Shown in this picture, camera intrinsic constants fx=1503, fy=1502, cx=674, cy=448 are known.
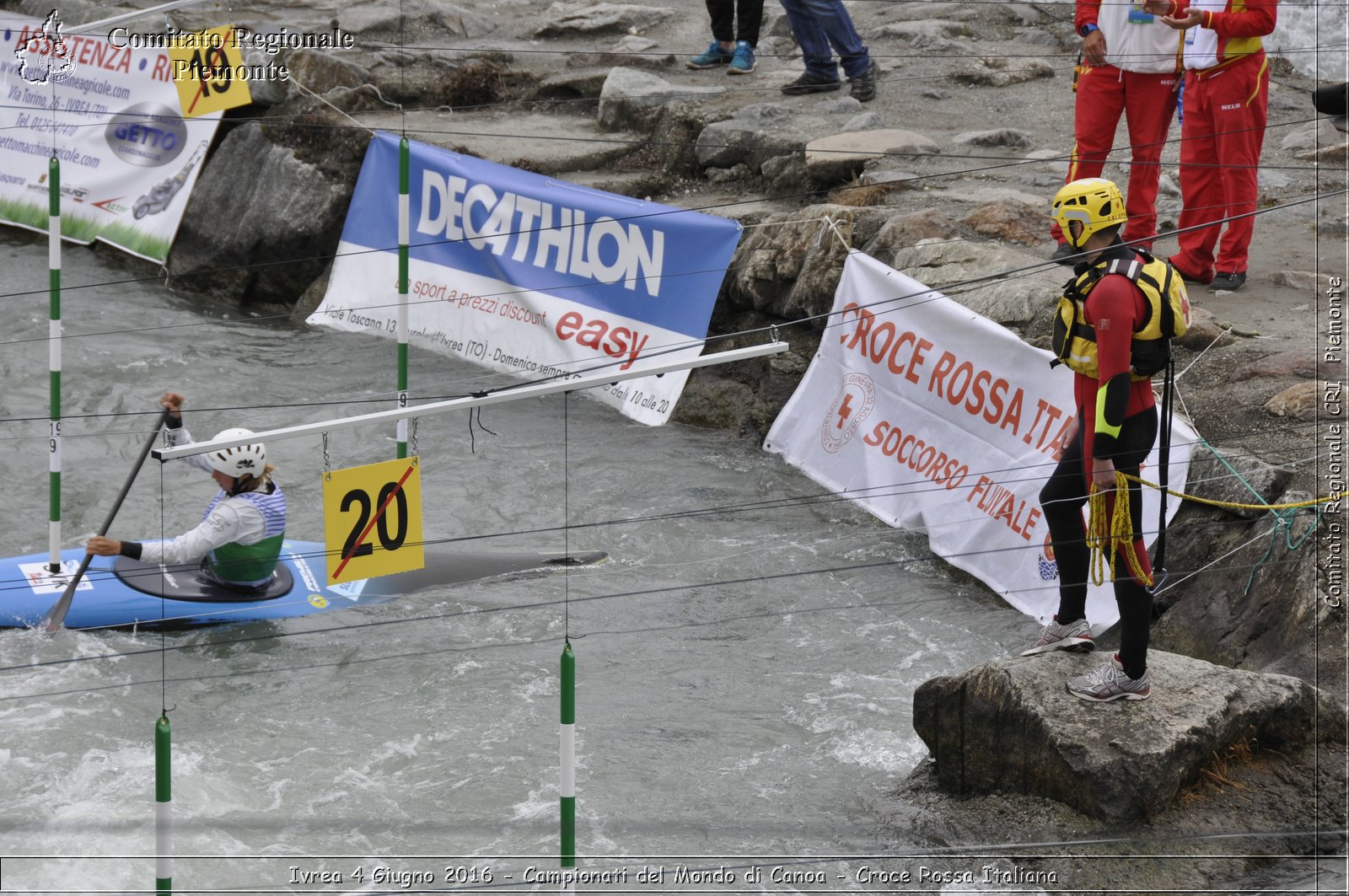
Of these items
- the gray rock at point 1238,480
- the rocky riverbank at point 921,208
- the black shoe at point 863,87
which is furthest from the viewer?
the black shoe at point 863,87

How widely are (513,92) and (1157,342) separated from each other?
8782mm

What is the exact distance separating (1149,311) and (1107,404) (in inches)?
13.5

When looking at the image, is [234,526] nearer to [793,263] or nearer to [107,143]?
[793,263]

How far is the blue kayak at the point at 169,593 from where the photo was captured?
6965 millimetres

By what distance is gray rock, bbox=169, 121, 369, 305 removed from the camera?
38.2ft

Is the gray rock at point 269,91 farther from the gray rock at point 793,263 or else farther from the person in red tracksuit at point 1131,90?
the person in red tracksuit at point 1131,90

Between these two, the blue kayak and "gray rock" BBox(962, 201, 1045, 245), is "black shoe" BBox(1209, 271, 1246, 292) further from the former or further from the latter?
the blue kayak

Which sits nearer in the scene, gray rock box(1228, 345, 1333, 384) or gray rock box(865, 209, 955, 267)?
gray rock box(1228, 345, 1333, 384)

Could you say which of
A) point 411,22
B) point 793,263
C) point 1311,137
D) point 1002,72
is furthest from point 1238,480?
point 411,22

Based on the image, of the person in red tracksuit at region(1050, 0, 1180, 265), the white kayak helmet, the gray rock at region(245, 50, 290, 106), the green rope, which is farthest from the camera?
the gray rock at region(245, 50, 290, 106)

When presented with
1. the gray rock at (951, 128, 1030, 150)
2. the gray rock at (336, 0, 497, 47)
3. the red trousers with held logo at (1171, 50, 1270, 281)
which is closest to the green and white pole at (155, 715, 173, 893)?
the red trousers with held logo at (1171, 50, 1270, 281)

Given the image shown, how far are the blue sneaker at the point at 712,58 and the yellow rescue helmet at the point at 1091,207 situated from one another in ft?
26.5

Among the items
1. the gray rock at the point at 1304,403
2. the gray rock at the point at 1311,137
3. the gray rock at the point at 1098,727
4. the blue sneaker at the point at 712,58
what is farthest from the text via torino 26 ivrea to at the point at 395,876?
the blue sneaker at the point at 712,58

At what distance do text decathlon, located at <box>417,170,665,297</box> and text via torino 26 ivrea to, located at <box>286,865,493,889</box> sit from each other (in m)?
4.68
